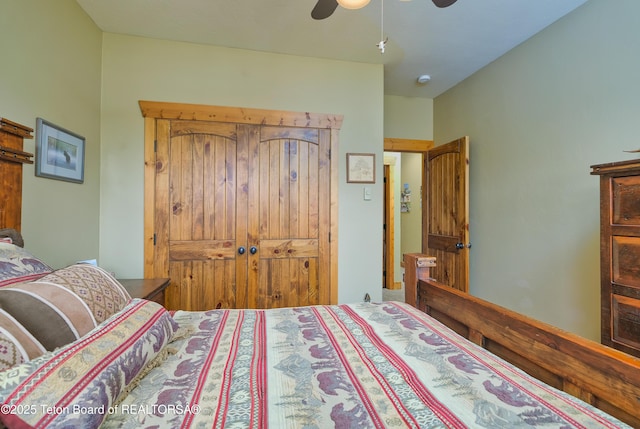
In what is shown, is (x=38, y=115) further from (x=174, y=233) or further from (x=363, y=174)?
(x=363, y=174)

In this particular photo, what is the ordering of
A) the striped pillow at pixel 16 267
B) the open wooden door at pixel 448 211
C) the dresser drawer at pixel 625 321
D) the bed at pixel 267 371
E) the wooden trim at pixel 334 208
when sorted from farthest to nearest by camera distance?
the open wooden door at pixel 448 211 < the wooden trim at pixel 334 208 < the dresser drawer at pixel 625 321 < the striped pillow at pixel 16 267 < the bed at pixel 267 371

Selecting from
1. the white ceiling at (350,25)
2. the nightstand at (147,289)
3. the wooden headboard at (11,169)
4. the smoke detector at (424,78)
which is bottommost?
the nightstand at (147,289)

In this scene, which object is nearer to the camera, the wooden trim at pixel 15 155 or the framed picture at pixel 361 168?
the wooden trim at pixel 15 155

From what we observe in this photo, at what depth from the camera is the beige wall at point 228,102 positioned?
2461 mm

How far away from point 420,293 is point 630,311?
0.92 meters

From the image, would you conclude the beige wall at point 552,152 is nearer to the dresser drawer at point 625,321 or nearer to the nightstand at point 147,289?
the dresser drawer at point 625,321

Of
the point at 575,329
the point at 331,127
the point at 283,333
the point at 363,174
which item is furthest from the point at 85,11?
the point at 575,329

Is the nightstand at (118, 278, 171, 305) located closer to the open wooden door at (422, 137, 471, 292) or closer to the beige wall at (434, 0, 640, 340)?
the open wooden door at (422, 137, 471, 292)

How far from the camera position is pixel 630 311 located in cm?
135

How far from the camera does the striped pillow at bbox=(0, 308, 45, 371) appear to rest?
0.63 metres

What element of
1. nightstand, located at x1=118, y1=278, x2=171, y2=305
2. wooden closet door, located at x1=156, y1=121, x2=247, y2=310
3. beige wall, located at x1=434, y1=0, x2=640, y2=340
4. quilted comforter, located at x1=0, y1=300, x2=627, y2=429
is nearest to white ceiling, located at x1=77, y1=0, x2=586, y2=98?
beige wall, located at x1=434, y1=0, x2=640, y2=340

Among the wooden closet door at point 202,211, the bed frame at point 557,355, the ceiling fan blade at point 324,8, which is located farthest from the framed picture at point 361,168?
the bed frame at point 557,355

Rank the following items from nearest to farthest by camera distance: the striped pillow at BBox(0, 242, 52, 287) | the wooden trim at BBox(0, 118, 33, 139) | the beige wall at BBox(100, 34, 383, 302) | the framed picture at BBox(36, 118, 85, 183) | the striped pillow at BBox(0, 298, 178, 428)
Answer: the striped pillow at BBox(0, 298, 178, 428)
the striped pillow at BBox(0, 242, 52, 287)
the wooden trim at BBox(0, 118, 33, 139)
the framed picture at BBox(36, 118, 85, 183)
the beige wall at BBox(100, 34, 383, 302)

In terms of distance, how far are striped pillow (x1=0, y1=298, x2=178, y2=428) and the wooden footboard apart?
1.24 metres
